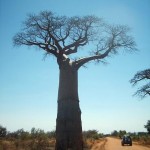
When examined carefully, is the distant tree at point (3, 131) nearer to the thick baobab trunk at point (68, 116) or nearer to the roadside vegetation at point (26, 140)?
the roadside vegetation at point (26, 140)

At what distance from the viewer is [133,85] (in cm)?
1698

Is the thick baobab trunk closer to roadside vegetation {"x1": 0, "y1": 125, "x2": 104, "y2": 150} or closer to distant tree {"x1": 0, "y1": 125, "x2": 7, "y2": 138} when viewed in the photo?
roadside vegetation {"x1": 0, "y1": 125, "x2": 104, "y2": 150}

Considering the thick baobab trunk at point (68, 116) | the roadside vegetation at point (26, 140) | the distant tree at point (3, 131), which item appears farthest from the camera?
the distant tree at point (3, 131)

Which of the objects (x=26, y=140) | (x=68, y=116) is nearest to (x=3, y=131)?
(x=26, y=140)

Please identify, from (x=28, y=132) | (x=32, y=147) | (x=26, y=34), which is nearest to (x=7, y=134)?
(x=28, y=132)

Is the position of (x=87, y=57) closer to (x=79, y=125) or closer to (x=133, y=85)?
(x=79, y=125)

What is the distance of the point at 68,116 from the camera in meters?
7.92

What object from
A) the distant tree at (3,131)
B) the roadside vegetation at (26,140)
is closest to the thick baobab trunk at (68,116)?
the roadside vegetation at (26,140)

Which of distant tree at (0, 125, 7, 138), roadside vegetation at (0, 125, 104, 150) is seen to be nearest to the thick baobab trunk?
A: roadside vegetation at (0, 125, 104, 150)

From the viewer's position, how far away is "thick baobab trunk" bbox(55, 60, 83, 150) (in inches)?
307

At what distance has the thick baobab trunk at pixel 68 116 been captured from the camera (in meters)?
7.80

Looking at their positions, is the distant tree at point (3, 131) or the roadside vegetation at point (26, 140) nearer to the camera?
the roadside vegetation at point (26, 140)

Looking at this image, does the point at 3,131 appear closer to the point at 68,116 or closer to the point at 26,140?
the point at 26,140

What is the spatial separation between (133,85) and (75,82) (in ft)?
29.7
